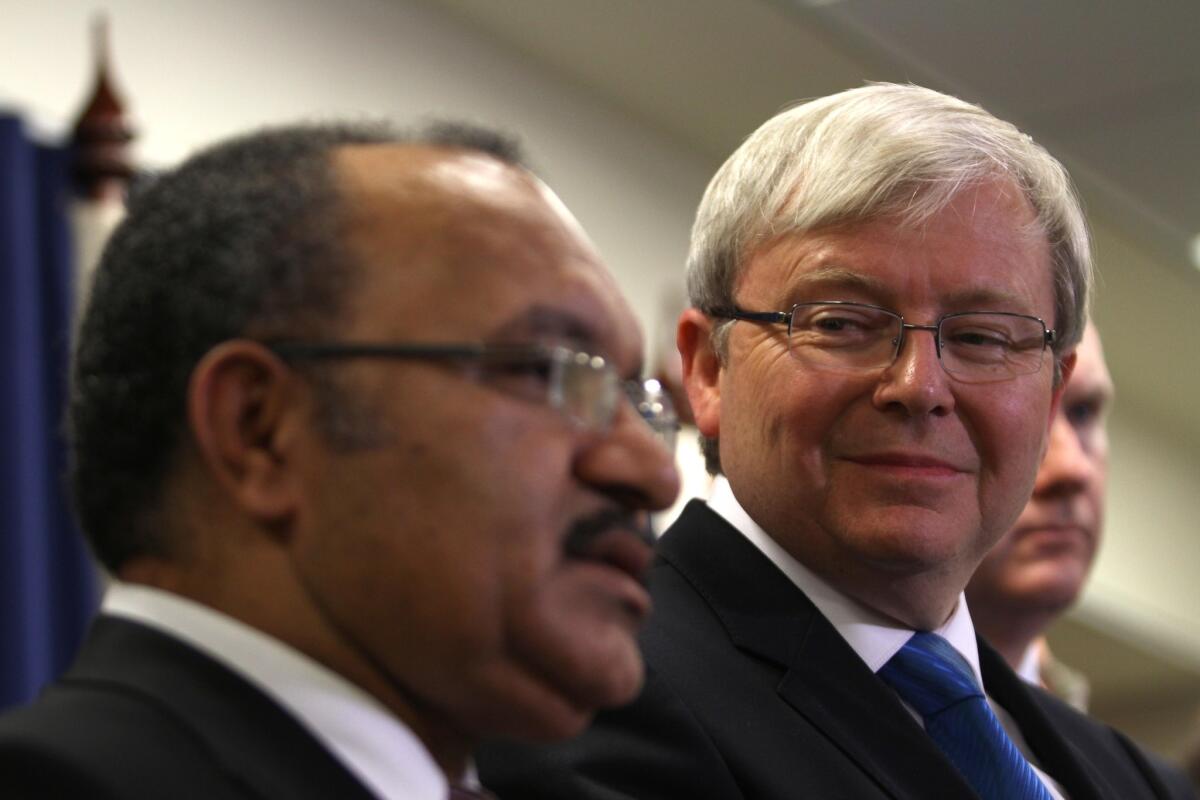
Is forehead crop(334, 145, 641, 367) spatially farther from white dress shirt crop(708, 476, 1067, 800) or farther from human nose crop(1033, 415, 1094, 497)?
human nose crop(1033, 415, 1094, 497)

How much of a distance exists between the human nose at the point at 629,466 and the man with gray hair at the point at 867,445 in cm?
48

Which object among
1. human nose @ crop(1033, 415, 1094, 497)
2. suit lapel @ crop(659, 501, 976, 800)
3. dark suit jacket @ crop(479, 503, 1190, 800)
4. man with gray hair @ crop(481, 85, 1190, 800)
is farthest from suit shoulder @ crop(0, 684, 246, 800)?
human nose @ crop(1033, 415, 1094, 497)

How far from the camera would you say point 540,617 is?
1.33 meters

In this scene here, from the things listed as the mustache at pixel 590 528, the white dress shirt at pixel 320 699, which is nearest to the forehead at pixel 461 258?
the mustache at pixel 590 528

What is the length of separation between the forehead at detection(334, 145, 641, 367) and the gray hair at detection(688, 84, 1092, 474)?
651mm

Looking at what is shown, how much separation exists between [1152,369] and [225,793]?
280 inches

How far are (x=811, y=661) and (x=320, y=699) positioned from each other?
82 centimetres

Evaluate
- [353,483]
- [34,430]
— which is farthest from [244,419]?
[34,430]

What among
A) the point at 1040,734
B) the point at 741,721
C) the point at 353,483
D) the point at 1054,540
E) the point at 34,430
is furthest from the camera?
the point at 1054,540

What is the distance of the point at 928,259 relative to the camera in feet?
6.67

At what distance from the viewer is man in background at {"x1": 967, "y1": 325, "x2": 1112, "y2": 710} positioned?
10.7ft

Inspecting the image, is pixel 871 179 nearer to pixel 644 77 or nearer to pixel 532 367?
pixel 532 367

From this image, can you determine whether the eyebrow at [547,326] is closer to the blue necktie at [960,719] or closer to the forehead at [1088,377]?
the blue necktie at [960,719]

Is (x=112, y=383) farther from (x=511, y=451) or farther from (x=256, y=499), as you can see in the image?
(x=511, y=451)
